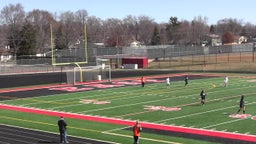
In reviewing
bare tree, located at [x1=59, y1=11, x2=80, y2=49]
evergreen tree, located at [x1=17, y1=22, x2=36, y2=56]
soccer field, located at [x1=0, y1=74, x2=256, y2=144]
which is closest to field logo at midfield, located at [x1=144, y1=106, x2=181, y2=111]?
soccer field, located at [x1=0, y1=74, x2=256, y2=144]

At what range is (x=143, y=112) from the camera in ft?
92.9

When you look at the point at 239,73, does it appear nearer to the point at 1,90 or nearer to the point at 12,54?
the point at 1,90

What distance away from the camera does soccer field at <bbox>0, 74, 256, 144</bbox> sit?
2180 centimetres

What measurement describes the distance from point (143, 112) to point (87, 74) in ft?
80.6

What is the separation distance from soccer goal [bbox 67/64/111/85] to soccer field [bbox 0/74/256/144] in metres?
6.30

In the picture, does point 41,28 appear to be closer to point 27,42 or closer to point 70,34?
point 70,34

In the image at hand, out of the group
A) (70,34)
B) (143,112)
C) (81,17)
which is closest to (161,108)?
(143,112)

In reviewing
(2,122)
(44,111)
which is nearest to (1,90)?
(44,111)

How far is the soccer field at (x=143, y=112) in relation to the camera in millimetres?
21797

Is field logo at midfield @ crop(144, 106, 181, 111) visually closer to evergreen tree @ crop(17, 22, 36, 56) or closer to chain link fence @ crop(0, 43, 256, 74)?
chain link fence @ crop(0, 43, 256, 74)

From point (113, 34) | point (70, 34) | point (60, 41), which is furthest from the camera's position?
point (113, 34)

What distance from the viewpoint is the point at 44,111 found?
29.6 metres

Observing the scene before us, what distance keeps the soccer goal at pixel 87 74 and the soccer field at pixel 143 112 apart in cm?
630

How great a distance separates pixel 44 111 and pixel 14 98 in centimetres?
870
